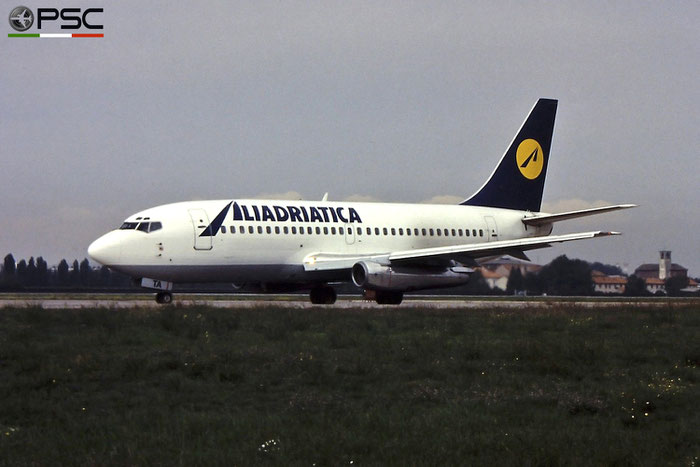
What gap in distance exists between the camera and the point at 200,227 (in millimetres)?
36906

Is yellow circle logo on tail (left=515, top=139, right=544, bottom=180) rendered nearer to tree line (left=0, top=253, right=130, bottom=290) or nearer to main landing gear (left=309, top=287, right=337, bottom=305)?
main landing gear (left=309, top=287, right=337, bottom=305)

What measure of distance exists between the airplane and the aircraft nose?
35 millimetres

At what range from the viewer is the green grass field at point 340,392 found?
12156 mm

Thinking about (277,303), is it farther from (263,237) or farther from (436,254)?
(436,254)

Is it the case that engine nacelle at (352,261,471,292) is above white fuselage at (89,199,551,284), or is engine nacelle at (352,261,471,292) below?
below

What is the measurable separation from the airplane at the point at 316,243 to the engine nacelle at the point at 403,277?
0.05 m

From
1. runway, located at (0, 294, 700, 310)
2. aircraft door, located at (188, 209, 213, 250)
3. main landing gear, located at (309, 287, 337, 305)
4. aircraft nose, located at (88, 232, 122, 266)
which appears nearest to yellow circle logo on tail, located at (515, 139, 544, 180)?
runway, located at (0, 294, 700, 310)

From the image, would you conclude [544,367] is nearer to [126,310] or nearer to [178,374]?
[178,374]

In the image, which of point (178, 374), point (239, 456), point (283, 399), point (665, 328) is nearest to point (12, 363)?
point (178, 374)

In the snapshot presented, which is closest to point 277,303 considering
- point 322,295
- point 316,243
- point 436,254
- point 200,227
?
point 316,243

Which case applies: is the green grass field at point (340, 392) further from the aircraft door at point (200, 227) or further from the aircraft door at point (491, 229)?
the aircraft door at point (491, 229)

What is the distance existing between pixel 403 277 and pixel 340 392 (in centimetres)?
2377

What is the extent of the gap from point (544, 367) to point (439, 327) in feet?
24.6

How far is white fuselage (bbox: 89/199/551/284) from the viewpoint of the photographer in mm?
35844
